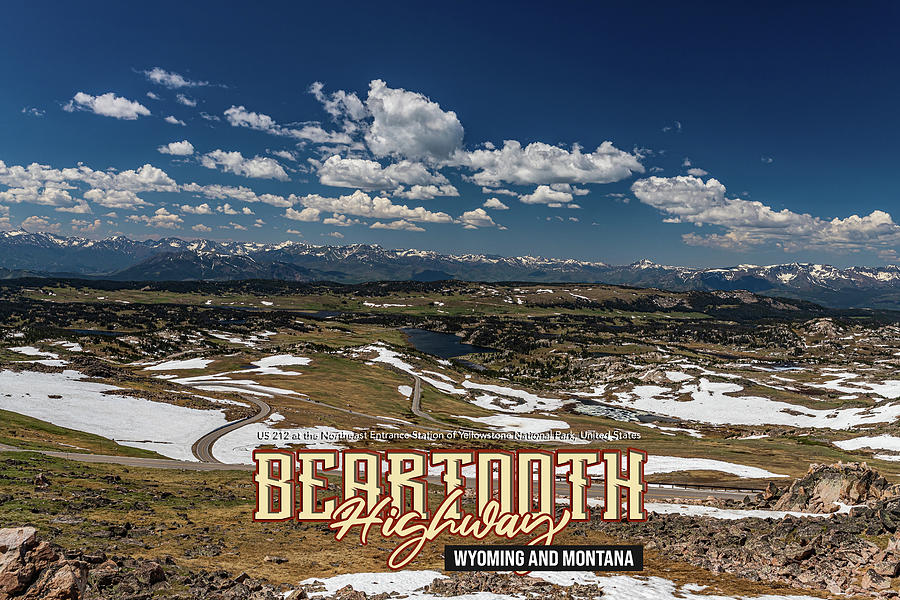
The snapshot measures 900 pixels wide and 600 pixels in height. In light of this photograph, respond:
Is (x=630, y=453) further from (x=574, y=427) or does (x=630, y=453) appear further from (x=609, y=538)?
(x=574, y=427)

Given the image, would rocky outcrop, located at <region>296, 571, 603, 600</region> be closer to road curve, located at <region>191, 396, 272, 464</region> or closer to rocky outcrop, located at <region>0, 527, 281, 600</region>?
rocky outcrop, located at <region>0, 527, 281, 600</region>

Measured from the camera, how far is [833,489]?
1754 inches

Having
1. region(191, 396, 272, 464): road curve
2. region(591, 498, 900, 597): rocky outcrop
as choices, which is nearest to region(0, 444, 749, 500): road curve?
region(191, 396, 272, 464): road curve

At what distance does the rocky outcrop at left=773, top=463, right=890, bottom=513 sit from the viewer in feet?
142

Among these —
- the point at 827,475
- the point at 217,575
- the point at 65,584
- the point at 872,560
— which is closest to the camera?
the point at 65,584

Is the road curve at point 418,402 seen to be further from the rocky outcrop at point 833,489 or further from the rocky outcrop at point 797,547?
the rocky outcrop at point 797,547

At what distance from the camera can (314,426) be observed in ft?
290

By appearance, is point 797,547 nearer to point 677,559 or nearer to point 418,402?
point 677,559

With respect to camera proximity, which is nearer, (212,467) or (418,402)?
(212,467)

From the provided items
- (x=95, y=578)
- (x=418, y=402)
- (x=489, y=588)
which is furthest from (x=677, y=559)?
(x=418, y=402)

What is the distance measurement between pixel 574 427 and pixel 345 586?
105067 mm

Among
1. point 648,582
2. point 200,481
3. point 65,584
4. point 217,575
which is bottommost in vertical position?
point 200,481

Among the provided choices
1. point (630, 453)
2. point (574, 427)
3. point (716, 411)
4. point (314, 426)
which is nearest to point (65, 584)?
point (630, 453)

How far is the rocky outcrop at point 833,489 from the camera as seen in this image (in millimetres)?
43281
